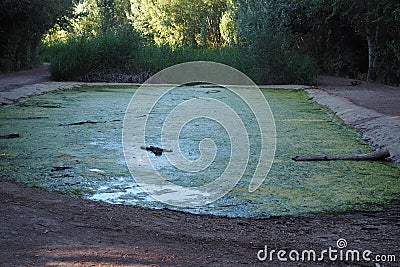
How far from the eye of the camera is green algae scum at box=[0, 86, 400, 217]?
280cm

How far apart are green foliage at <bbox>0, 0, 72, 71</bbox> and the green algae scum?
707 cm

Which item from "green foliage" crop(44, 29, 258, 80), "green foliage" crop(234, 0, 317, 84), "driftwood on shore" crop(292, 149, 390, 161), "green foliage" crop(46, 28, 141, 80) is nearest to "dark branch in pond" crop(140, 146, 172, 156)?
"driftwood on shore" crop(292, 149, 390, 161)

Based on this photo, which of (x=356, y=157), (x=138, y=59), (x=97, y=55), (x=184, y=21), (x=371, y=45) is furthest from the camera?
(x=184, y=21)

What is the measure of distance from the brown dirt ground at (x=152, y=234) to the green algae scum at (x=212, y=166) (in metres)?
0.18

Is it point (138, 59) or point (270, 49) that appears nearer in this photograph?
point (270, 49)

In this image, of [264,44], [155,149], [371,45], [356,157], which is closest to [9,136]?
[155,149]

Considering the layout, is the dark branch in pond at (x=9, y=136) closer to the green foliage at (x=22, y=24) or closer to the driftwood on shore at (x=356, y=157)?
the driftwood on shore at (x=356, y=157)

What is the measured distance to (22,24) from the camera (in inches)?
527

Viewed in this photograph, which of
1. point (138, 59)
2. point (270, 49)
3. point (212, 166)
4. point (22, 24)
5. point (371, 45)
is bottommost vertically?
point (212, 166)

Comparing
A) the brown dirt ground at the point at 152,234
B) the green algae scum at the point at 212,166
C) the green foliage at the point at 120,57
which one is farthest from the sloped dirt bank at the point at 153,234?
the green foliage at the point at 120,57

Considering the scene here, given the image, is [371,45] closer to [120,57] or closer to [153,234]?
[120,57]

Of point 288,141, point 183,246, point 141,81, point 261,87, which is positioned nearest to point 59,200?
point 183,246

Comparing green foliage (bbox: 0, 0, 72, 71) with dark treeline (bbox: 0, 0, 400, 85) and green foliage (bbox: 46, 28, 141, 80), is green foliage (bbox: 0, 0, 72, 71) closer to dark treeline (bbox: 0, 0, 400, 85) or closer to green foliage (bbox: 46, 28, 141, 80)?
dark treeline (bbox: 0, 0, 400, 85)

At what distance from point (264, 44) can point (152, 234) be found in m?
9.58
